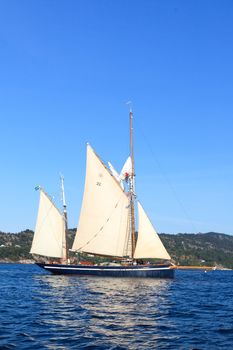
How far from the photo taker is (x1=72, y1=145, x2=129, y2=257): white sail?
3187 inches

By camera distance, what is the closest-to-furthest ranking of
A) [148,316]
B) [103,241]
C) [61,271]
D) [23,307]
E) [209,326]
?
[209,326] < [148,316] < [23,307] < [103,241] < [61,271]

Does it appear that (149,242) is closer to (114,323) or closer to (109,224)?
(109,224)

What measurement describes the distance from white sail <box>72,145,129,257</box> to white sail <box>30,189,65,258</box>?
24.1 feet

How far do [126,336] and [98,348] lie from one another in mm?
2937

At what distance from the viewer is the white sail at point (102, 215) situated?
80.9 metres

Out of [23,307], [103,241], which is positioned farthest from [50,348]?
[103,241]

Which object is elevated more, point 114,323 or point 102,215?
point 102,215

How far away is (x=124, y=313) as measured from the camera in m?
32.7

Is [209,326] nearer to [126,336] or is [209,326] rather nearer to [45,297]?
[126,336]

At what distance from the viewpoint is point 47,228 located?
86875 millimetres

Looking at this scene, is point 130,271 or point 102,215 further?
point 102,215

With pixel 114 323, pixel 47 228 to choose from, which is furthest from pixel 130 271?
pixel 114 323

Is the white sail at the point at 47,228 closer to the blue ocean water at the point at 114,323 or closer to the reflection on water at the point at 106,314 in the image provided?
the reflection on water at the point at 106,314

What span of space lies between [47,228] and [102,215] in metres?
12.2
